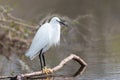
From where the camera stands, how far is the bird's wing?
378 inches

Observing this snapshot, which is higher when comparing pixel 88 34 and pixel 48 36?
pixel 88 34

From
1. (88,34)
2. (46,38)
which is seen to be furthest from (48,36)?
(88,34)

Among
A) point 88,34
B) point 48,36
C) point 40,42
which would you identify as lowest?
point 40,42

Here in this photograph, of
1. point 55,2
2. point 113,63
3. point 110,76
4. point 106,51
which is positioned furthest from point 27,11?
point 110,76

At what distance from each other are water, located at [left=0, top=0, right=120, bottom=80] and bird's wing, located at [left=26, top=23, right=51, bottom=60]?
892 millimetres

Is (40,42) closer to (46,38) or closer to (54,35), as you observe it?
(46,38)

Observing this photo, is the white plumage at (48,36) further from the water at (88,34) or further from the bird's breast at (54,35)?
the water at (88,34)

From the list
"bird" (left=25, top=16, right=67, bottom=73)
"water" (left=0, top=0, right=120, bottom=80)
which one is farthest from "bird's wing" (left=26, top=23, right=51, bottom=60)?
"water" (left=0, top=0, right=120, bottom=80)

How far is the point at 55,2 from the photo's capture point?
24.8 metres

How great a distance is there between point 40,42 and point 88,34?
857 centimetres

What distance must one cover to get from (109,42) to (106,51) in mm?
1835

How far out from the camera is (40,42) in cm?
972

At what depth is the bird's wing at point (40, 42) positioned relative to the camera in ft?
31.5

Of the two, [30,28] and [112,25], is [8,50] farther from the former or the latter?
[112,25]
